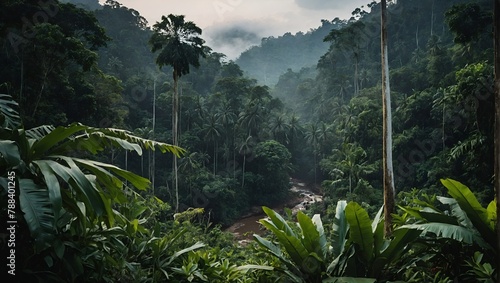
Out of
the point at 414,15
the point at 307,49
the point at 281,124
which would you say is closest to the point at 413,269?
the point at 281,124

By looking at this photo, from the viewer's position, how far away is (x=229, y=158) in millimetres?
37000

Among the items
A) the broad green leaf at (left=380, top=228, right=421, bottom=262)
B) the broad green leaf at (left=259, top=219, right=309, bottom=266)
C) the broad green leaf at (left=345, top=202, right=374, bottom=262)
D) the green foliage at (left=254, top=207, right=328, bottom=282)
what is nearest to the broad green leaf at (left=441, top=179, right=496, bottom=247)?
the broad green leaf at (left=380, top=228, right=421, bottom=262)

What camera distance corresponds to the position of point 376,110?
1051 inches

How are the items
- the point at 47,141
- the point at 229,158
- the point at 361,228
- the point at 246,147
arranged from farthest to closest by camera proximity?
the point at 229,158 < the point at 246,147 < the point at 361,228 < the point at 47,141

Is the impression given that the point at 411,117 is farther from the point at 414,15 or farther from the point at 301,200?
the point at 414,15

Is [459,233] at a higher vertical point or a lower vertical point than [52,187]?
lower

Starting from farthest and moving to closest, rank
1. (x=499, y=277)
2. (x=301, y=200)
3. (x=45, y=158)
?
(x=301, y=200) → (x=499, y=277) → (x=45, y=158)

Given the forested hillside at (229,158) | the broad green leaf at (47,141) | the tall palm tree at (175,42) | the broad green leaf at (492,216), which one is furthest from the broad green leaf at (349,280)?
the tall palm tree at (175,42)

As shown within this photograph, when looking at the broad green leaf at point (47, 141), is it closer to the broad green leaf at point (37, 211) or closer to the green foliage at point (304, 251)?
the broad green leaf at point (37, 211)

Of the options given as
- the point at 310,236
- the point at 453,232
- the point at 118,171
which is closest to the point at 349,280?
the point at 310,236

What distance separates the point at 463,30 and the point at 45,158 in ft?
57.3

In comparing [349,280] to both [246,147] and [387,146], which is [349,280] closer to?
[387,146]

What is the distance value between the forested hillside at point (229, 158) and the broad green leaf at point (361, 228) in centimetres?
2

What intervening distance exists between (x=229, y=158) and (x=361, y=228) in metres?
33.7
